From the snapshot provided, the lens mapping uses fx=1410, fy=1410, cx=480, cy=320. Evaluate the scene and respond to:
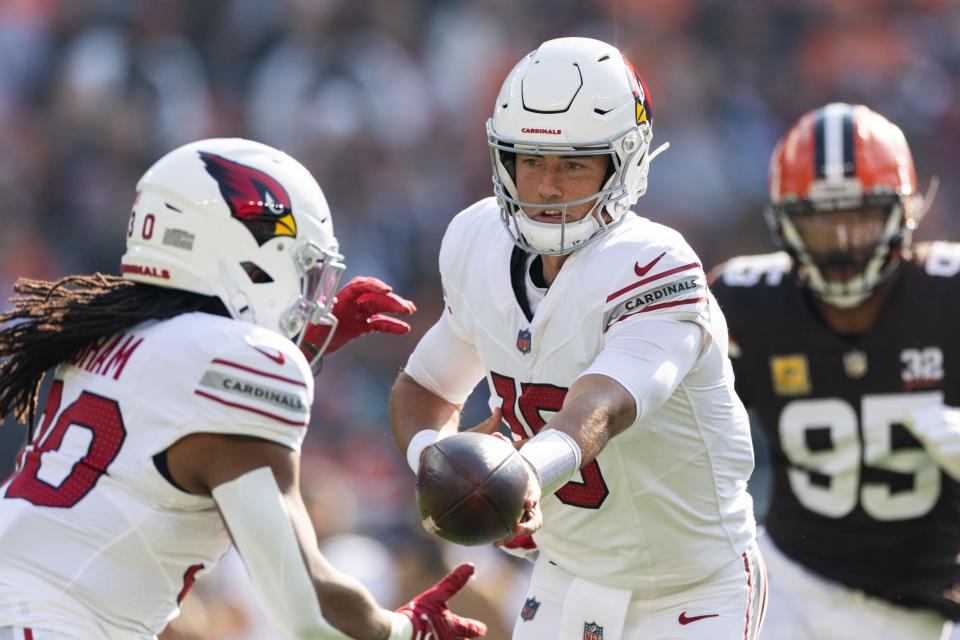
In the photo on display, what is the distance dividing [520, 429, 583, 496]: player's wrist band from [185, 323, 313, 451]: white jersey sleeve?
45cm

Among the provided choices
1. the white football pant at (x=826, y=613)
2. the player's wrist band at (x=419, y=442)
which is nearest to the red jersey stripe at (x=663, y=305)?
the player's wrist band at (x=419, y=442)

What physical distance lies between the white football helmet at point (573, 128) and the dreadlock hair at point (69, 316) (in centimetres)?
84

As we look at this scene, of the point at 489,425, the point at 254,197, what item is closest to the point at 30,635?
the point at 254,197

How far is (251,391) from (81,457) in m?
0.36

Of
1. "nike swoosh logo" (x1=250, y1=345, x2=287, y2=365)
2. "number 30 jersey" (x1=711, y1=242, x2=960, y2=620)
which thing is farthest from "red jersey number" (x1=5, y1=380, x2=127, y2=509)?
"number 30 jersey" (x1=711, y1=242, x2=960, y2=620)

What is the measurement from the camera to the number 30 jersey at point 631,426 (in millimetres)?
3170

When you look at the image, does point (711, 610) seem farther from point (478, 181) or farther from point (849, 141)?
point (478, 181)

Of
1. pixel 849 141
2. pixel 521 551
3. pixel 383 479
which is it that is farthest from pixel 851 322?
pixel 383 479

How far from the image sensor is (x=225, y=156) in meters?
2.97

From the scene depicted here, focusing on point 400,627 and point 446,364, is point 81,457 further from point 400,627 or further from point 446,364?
point 446,364

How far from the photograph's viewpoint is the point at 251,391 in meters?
2.66

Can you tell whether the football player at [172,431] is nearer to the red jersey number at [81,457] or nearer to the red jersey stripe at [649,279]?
the red jersey number at [81,457]

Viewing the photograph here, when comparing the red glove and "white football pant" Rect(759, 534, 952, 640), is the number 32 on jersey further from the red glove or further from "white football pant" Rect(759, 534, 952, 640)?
"white football pant" Rect(759, 534, 952, 640)

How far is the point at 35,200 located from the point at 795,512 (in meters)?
6.10
